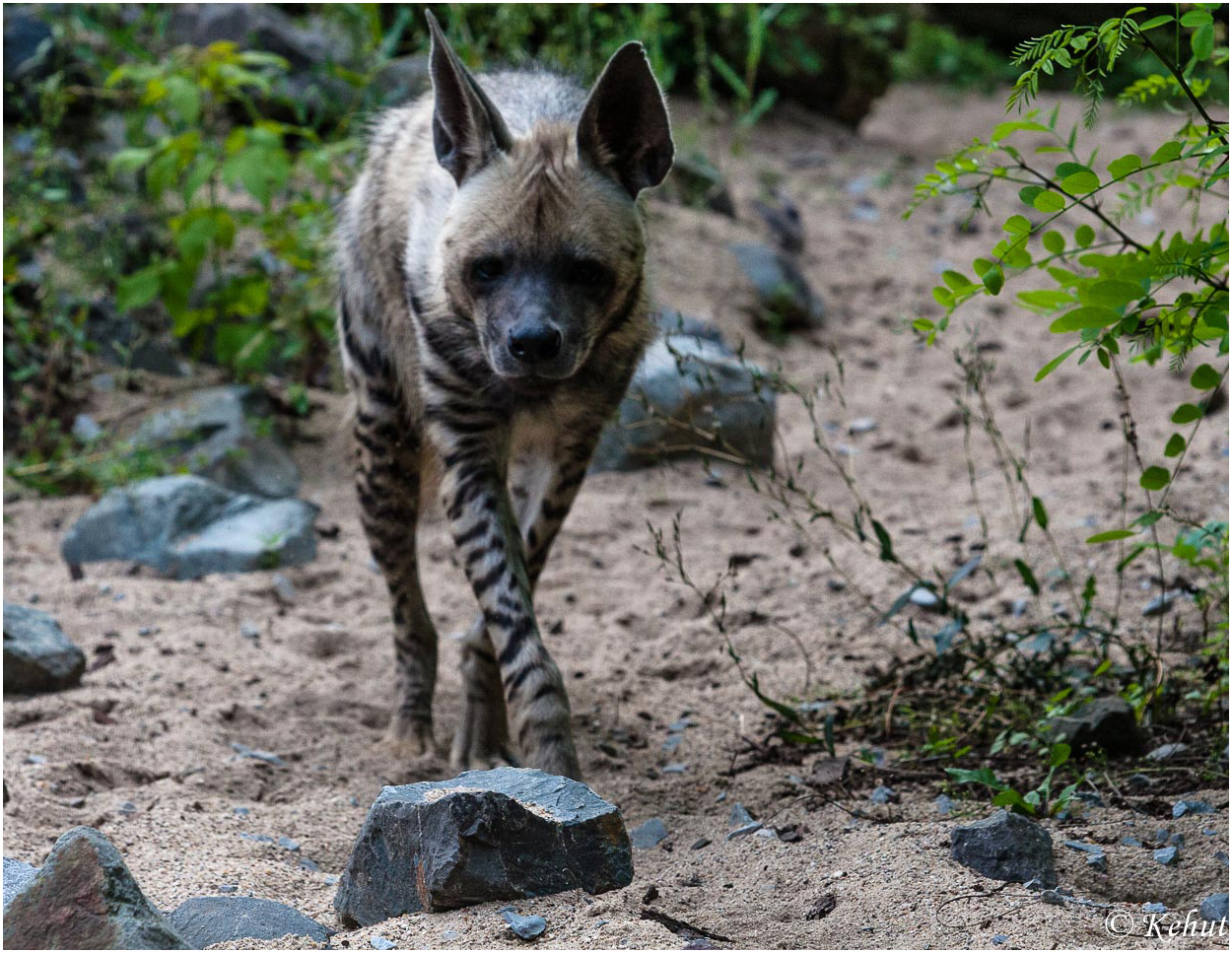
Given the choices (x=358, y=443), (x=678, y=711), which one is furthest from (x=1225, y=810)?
(x=358, y=443)

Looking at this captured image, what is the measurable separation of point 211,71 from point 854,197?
536cm

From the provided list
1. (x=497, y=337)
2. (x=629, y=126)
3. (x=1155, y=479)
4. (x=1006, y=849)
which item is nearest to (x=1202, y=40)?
(x=1155, y=479)

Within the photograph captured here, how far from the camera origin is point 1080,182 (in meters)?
3.00

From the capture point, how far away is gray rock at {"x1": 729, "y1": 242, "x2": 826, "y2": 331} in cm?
817

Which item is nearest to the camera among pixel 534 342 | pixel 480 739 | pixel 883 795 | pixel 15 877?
pixel 15 877

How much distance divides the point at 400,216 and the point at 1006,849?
298 cm

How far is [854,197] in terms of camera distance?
10359mm

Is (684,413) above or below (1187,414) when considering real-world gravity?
below

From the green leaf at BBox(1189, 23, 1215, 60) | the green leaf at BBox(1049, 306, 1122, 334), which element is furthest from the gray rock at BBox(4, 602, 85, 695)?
the green leaf at BBox(1189, 23, 1215, 60)

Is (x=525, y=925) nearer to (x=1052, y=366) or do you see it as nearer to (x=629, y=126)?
(x=1052, y=366)

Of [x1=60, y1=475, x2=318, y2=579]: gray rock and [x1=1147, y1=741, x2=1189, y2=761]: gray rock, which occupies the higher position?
[x1=60, y1=475, x2=318, y2=579]: gray rock

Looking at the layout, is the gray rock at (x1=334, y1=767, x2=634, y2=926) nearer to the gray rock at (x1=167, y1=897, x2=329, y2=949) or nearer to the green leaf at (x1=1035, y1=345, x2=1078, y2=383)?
the gray rock at (x1=167, y1=897, x2=329, y2=949)

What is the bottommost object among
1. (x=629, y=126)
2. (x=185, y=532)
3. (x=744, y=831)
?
(x=744, y=831)

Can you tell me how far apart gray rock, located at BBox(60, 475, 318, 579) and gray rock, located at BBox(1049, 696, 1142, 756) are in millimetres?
3327
